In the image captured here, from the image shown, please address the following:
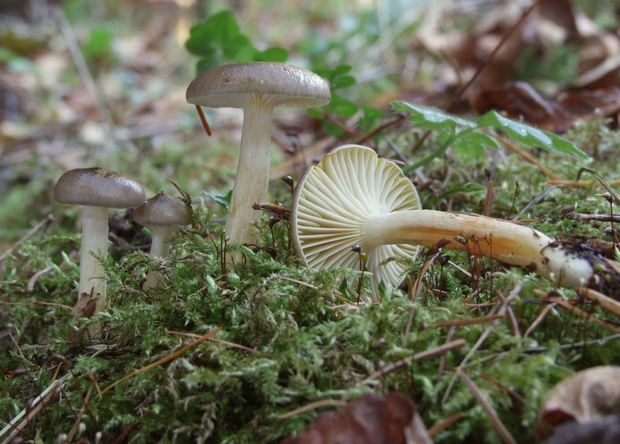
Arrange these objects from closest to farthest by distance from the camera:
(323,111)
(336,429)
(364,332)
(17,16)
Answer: (336,429)
(364,332)
(323,111)
(17,16)

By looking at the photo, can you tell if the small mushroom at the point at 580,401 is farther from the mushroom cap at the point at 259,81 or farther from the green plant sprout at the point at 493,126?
the mushroom cap at the point at 259,81

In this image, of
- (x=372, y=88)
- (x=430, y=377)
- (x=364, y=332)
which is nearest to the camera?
(x=430, y=377)

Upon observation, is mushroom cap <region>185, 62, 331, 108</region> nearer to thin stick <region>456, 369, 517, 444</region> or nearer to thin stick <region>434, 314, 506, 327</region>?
thin stick <region>434, 314, 506, 327</region>

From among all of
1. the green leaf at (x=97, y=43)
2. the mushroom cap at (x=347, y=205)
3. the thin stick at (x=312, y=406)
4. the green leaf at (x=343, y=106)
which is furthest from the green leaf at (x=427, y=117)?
the green leaf at (x=97, y=43)

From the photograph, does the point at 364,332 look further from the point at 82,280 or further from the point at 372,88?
the point at 372,88

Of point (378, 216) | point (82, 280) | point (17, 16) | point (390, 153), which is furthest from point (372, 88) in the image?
point (17, 16)

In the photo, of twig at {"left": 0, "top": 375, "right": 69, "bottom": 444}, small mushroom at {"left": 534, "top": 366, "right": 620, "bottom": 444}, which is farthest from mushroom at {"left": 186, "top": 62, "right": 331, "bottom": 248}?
small mushroom at {"left": 534, "top": 366, "right": 620, "bottom": 444}

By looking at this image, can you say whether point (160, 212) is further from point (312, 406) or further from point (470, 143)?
point (470, 143)
